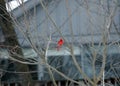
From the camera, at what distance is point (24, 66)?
9227mm

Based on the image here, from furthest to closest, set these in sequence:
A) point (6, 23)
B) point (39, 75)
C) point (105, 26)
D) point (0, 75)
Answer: point (39, 75), point (0, 75), point (6, 23), point (105, 26)

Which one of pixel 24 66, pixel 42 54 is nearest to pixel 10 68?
pixel 24 66

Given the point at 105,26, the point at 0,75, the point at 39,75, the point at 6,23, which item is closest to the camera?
the point at 105,26

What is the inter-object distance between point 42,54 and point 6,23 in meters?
4.46

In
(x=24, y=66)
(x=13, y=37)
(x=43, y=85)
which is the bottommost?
(x=43, y=85)

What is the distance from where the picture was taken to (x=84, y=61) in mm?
11094

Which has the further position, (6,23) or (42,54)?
(6,23)

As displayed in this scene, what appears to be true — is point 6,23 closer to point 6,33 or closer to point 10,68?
point 6,33

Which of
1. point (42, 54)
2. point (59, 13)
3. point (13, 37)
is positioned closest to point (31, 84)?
point (13, 37)

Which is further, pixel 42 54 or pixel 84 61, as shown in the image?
pixel 84 61

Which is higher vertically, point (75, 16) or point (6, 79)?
point (75, 16)

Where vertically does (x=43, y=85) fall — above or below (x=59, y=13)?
below

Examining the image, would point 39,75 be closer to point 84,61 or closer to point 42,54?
point 84,61

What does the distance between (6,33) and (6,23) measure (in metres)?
0.25
